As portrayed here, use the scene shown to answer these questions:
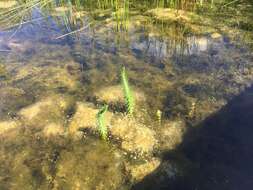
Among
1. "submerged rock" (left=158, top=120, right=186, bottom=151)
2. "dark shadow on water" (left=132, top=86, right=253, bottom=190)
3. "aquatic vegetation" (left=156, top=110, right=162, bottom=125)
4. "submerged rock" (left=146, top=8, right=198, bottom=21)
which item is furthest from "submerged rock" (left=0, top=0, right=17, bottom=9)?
"dark shadow on water" (left=132, top=86, right=253, bottom=190)

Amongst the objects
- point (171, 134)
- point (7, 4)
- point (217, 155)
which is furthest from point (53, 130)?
point (7, 4)

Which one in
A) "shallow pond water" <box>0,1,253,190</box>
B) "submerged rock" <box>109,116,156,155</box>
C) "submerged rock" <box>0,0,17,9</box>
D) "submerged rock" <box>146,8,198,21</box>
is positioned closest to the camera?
"shallow pond water" <box>0,1,253,190</box>

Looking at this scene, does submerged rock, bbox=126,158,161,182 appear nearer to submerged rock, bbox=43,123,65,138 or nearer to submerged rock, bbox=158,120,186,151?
submerged rock, bbox=158,120,186,151

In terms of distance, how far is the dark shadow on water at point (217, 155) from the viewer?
1869 mm

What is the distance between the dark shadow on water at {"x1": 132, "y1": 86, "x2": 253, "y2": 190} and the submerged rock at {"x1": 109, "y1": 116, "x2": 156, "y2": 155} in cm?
14

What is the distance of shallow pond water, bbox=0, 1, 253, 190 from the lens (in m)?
1.97

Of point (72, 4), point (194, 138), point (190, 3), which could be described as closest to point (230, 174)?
point (194, 138)

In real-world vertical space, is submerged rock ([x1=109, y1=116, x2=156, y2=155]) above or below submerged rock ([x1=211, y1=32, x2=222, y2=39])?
below

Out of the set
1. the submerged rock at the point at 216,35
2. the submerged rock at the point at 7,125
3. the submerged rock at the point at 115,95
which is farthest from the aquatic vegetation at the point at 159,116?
the submerged rock at the point at 216,35

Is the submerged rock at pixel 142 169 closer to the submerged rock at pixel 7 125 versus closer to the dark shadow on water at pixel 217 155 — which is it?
the dark shadow on water at pixel 217 155

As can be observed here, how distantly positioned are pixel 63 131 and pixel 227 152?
40.9 inches

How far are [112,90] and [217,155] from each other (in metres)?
0.91

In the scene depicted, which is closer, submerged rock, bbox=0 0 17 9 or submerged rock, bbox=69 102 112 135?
submerged rock, bbox=69 102 112 135

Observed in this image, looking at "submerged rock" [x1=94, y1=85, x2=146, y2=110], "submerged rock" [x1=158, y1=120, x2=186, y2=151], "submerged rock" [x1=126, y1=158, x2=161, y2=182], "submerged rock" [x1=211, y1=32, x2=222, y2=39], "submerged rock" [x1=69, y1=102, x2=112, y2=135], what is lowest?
"submerged rock" [x1=126, y1=158, x2=161, y2=182]
